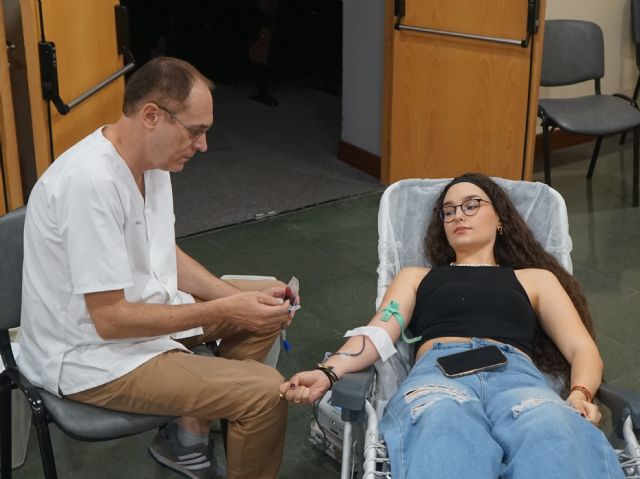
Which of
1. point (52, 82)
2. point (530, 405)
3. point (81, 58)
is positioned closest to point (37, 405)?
point (530, 405)

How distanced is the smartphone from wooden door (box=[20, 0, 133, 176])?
1510 mm

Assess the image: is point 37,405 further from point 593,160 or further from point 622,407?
point 593,160

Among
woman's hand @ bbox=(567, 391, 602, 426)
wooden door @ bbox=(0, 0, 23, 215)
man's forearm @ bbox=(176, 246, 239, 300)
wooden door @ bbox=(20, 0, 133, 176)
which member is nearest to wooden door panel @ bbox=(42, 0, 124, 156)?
wooden door @ bbox=(20, 0, 133, 176)

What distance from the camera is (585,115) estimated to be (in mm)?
4570

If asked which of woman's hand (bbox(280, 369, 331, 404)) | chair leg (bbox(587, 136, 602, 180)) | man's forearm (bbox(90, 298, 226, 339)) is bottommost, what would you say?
chair leg (bbox(587, 136, 602, 180))

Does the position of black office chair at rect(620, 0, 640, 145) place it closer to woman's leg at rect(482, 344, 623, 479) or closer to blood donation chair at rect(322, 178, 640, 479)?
blood donation chair at rect(322, 178, 640, 479)

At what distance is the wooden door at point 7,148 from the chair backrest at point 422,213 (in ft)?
4.21

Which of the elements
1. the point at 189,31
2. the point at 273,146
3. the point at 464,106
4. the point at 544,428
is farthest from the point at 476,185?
the point at 189,31

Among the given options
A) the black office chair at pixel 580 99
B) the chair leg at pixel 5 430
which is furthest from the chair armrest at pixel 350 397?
the black office chair at pixel 580 99

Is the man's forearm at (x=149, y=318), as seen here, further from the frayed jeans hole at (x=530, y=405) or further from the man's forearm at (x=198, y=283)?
the frayed jeans hole at (x=530, y=405)

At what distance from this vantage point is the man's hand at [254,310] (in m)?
2.29

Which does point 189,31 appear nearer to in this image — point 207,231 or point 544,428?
point 207,231

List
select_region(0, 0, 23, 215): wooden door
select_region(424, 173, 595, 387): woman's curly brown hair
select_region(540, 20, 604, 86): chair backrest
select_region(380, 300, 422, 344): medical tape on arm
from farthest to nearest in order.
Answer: select_region(540, 20, 604, 86): chair backrest → select_region(0, 0, 23, 215): wooden door → select_region(424, 173, 595, 387): woman's curly brown hair → select_region(380, 300, 422, 344): medical tape on arm

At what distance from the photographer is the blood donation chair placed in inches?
83.5
